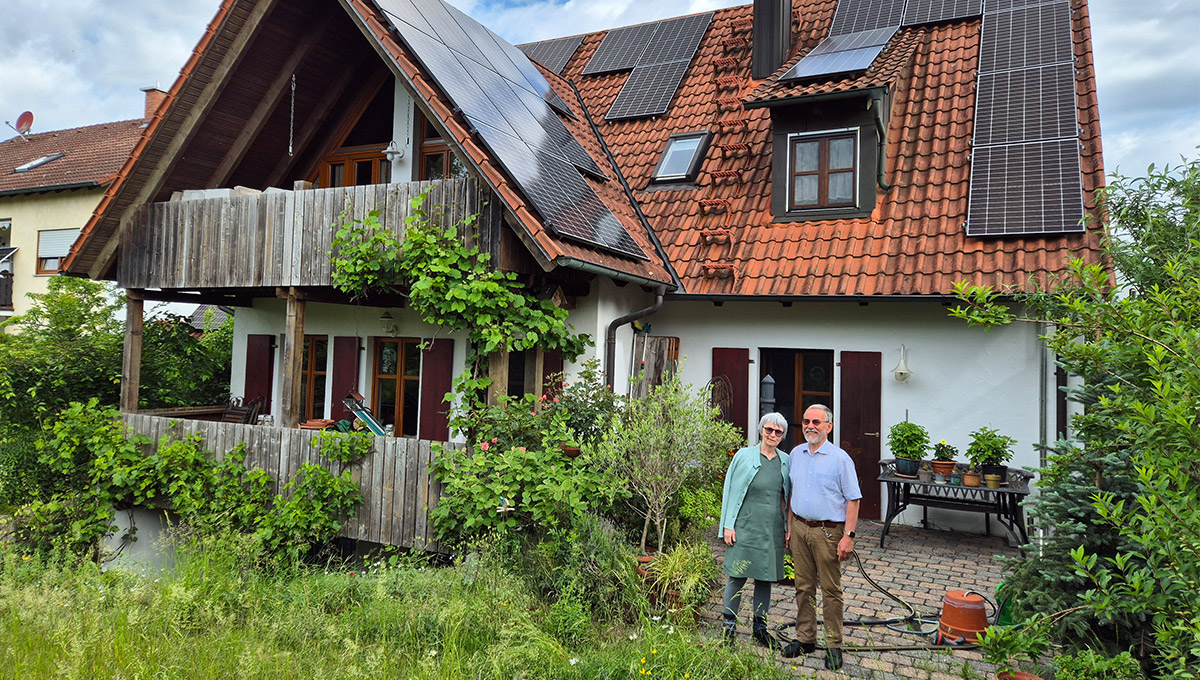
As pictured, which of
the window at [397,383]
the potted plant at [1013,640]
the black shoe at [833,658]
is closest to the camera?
the potted plant at [1013,640]

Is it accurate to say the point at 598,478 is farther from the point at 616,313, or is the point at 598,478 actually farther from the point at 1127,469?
the point at 1127,469

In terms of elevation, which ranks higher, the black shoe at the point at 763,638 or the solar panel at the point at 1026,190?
the solar panel at the point at 1026,190

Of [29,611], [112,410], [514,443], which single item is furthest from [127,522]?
[514,443]

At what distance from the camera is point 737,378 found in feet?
32.8

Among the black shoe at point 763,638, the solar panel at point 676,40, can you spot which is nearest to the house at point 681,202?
the solar panel at point 676,40

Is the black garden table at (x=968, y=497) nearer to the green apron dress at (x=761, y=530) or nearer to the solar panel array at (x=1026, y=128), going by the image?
the solar panel array at (x=1026, y=128)

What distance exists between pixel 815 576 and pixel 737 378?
4830mm

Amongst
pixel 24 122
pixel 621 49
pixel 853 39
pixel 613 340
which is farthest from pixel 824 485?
pixel 24 122

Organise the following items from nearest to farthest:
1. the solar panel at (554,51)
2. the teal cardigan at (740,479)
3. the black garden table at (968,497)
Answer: the teal cardigan at (740,479) → the black garden table at (968,497) → the solar panel at (554,51)

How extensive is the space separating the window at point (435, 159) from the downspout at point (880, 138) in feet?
18.2

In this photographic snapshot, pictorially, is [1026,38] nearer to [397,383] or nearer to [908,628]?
[908,628]

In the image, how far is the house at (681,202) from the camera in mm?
8320

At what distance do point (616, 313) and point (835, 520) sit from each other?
187 inches

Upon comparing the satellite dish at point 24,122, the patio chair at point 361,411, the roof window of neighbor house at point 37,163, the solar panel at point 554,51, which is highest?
the satellite dish at point 24,122
